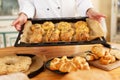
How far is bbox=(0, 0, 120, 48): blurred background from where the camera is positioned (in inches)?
107

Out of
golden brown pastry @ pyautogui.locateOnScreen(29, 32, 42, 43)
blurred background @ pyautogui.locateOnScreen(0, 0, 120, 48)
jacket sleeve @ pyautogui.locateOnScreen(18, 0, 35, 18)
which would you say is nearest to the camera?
golden brown pastry @ pyautogui.locateOnScreen(29, 32, 42, 43)

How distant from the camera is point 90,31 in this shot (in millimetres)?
1264

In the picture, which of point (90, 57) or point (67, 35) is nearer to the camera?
point (90, 57)

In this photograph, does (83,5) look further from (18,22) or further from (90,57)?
(90,57)

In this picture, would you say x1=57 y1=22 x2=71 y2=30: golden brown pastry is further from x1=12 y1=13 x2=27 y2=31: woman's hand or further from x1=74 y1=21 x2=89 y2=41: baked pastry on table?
x1=12 y1=13 x2=27 y2=31: woman's hand

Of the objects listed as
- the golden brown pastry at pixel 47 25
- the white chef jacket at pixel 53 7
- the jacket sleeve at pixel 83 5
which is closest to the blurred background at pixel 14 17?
the white chef jacket at pixel 53 7

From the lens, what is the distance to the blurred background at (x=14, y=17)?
2727mm

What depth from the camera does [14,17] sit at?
108 inches

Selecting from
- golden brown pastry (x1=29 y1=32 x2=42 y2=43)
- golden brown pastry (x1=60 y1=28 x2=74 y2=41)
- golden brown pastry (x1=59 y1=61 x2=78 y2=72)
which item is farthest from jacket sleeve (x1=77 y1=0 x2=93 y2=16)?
golden brown pastry (x1=59 y1=61 x2=78 y2=72)

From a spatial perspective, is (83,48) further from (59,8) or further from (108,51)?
(59,8)

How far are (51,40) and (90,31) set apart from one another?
0.24 meters

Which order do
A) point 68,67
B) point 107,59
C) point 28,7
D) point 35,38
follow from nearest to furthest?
point 68,67 < point 107,59 < point 35,38 < point 28,7

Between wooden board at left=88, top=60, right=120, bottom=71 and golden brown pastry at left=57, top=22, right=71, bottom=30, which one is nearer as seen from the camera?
wooden board at left=88, top=60, right=120, bottom=71

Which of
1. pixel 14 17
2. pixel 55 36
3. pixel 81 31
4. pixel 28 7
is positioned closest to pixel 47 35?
pixel 55 36
